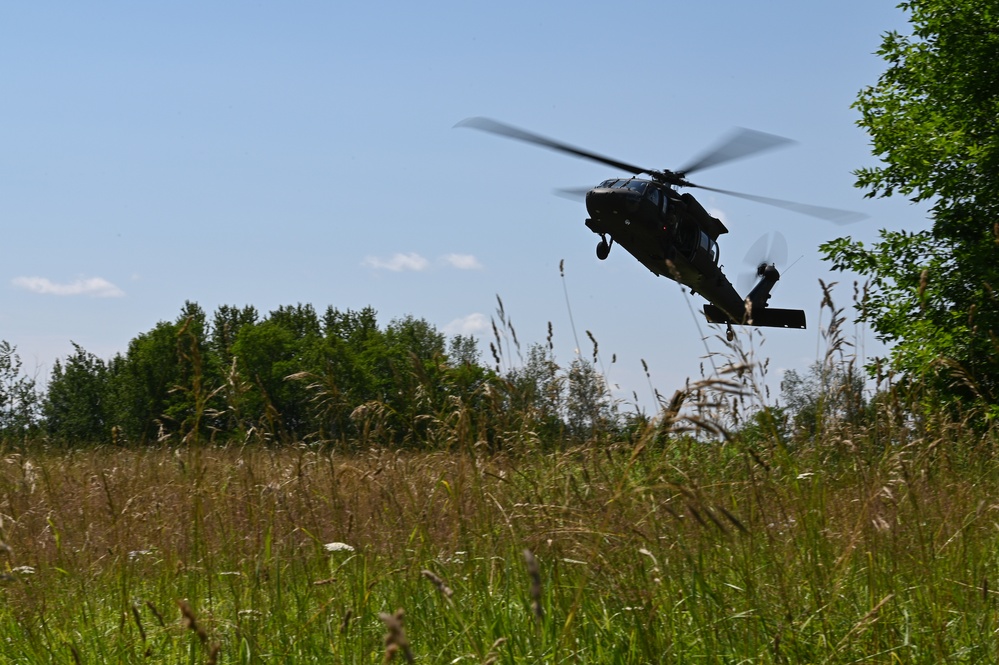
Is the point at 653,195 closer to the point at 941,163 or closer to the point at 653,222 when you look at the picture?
the point at 653,222

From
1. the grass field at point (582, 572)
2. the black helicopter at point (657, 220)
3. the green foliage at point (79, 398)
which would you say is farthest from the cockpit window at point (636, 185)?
the green foliage at point (79, 398)

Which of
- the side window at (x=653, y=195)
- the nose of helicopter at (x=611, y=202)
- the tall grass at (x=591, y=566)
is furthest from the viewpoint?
the side window at (x=653, y=195)

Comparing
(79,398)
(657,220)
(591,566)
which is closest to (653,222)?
(657,220)

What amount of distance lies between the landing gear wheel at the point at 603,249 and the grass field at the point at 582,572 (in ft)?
33.9

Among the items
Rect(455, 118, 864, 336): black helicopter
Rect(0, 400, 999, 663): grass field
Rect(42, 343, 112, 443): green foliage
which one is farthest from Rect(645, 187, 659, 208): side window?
Rect(42, 343, 112, 443): green foliage

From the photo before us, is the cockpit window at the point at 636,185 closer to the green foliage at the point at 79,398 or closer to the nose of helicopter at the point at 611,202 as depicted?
the nose of helicopter at the point at 611,202

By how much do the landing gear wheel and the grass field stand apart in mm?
10339

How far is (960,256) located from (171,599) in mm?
14433

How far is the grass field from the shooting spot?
9.05 ft

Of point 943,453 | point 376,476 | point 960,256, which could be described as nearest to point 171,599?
point 376,476

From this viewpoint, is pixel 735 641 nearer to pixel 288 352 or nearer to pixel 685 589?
pixel 685 589

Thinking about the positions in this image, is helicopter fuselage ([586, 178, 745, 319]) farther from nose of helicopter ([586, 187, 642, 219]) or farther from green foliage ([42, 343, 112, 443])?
green foliage ([42, 343, 112, 443])

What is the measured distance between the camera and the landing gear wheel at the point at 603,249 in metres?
14.8

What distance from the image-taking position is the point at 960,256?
14.6 metres
